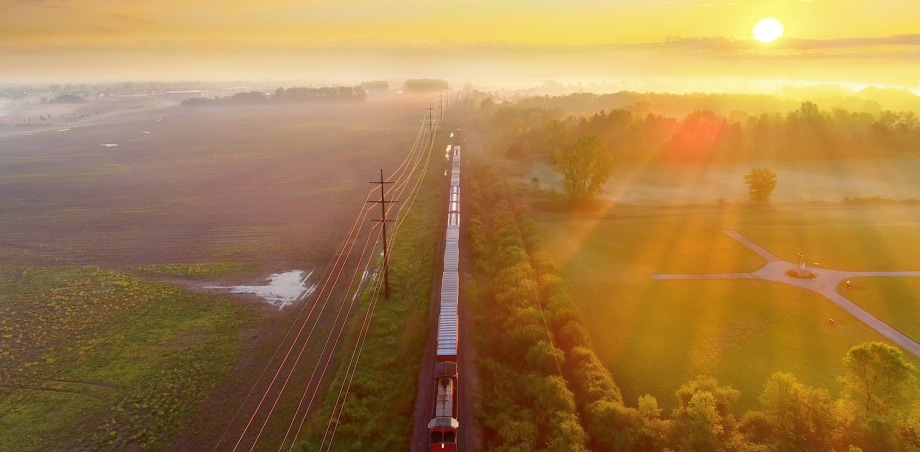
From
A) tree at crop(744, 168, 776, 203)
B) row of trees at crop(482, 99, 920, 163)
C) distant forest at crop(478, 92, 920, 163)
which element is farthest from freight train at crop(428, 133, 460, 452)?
distant forest at crop(478, 92, 920, 163)

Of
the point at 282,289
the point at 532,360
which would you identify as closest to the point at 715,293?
the point at 532,360

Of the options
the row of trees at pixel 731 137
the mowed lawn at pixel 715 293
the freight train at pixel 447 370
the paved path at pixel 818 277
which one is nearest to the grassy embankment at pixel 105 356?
the freight train at pixel 447 370

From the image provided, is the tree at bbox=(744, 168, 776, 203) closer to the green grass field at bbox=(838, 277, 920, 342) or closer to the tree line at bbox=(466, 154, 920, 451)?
the green grass field at bbox=(838, 277, 920, 342)

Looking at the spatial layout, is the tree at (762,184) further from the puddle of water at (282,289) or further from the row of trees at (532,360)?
the puddle of water at (282,289)

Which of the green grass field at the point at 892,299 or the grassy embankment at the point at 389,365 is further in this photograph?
the green grass field at the point at 892,299

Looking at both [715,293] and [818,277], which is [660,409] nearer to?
[715,293]
